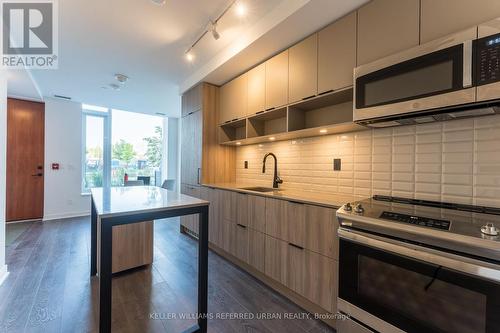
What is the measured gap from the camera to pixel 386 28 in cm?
157

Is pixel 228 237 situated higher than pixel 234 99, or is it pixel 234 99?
pixel 234 99

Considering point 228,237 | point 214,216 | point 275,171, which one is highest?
point 275,171

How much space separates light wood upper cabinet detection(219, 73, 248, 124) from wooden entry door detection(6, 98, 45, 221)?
4.32 metres

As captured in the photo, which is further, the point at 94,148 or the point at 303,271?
the point at 94,148

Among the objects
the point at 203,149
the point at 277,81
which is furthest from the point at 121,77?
the point at 277,81

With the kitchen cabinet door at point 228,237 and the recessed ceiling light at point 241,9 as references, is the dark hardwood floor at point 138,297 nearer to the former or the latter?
the kitchen cabinet door at point 228,237

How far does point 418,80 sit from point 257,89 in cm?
170


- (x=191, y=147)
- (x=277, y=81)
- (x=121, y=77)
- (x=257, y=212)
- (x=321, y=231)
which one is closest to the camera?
(x=321, y=231)

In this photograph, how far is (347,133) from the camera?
2.11 meters

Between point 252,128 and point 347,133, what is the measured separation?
3.97 ft

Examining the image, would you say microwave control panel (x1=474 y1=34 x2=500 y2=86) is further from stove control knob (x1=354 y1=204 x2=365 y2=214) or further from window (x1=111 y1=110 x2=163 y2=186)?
window (x1=111 y1=110 x2=163 y2=186)

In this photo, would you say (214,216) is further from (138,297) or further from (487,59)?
(487,59)

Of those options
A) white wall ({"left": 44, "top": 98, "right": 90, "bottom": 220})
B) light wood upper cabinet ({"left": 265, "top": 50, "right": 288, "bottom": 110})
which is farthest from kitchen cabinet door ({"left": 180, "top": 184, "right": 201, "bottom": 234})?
white wall ({"left": 44, "top": 98, "right": 90, "bottom": 220})

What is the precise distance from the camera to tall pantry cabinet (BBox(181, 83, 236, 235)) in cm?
336
